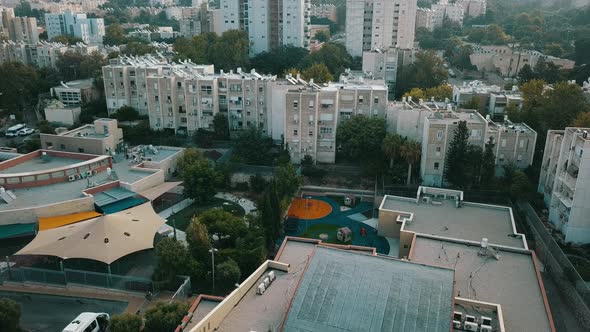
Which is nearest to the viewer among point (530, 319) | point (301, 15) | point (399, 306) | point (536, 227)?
point (399, 306)

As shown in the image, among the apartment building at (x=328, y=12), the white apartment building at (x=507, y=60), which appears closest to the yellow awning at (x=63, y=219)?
the white apartment building at (x=507, y=60)

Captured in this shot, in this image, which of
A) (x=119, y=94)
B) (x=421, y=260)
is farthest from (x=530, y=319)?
(x=119, y=94)

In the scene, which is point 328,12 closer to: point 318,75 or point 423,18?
point 423,18

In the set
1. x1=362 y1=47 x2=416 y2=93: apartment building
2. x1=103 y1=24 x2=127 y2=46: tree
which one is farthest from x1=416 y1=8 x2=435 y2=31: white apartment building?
x1=103 y1=24 x2=127 y2=46: tree

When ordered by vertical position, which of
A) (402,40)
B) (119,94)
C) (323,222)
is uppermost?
(402,40)

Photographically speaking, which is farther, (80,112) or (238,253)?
(80,112)

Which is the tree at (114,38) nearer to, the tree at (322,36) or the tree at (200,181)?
the tree at (322,36)

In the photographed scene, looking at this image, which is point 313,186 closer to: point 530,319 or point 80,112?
point 530,319
